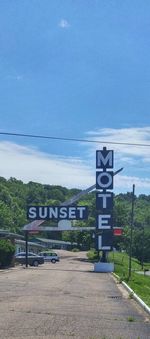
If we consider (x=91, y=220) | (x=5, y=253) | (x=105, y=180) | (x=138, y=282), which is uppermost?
(x=105, y=180)

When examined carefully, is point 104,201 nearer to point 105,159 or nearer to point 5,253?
point 105,159

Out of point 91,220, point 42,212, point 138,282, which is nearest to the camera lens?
point 138,282

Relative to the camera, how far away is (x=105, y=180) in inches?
1829

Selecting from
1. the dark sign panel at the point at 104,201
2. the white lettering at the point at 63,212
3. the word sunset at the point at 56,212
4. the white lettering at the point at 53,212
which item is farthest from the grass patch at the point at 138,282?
the white lettering at the point at 53,212

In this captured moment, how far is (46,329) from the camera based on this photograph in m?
11.7

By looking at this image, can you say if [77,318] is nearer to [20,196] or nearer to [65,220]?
[65,220]

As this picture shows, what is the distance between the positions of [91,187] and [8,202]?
399ft

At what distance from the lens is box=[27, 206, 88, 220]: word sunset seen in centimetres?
4981

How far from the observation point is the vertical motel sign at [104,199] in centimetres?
4638

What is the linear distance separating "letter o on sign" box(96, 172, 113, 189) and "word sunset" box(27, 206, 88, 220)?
3.93 meters

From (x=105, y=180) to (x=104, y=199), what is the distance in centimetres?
152

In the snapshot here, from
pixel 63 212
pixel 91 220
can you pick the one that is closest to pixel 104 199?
pixel 63 212

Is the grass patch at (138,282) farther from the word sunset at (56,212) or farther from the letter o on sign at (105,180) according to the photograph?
the letter o on sign at (105,180)

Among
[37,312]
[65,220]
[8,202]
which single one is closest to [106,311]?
[37,312]
